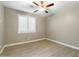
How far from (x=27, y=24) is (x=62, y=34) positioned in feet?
2.81

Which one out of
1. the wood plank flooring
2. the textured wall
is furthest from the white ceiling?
the wood plank flooring

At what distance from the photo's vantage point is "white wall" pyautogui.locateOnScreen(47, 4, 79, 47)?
1.77 metres

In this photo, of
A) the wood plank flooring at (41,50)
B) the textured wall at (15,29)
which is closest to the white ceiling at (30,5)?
the textured wall at (15,29)

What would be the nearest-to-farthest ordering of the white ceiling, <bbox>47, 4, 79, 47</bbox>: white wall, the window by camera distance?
the white ceiling, the window, <bbox>47, 4, 79, 47</bbox>: white wall

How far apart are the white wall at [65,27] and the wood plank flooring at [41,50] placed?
168 millimetres

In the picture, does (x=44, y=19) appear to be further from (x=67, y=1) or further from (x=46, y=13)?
(x=67, y=1)

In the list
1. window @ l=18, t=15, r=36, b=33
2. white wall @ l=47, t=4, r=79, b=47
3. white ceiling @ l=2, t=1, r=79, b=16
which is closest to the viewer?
white ceiling @ l=2, t=1, r=79, b=16

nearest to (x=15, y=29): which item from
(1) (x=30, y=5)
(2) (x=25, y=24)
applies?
(2) (x=25, y=24)

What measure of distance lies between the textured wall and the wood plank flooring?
0.15m

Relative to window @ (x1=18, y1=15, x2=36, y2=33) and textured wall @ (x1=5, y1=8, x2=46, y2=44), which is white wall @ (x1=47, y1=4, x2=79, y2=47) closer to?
textured wall @ (x1=5, y1=8, x2=46, y2=44)

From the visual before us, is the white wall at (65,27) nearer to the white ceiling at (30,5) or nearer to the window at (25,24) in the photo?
the white ceiling at (30,5)

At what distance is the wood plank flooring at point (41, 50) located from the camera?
5.45ft

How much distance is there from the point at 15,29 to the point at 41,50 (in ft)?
2.43

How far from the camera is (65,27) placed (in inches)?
70.3
